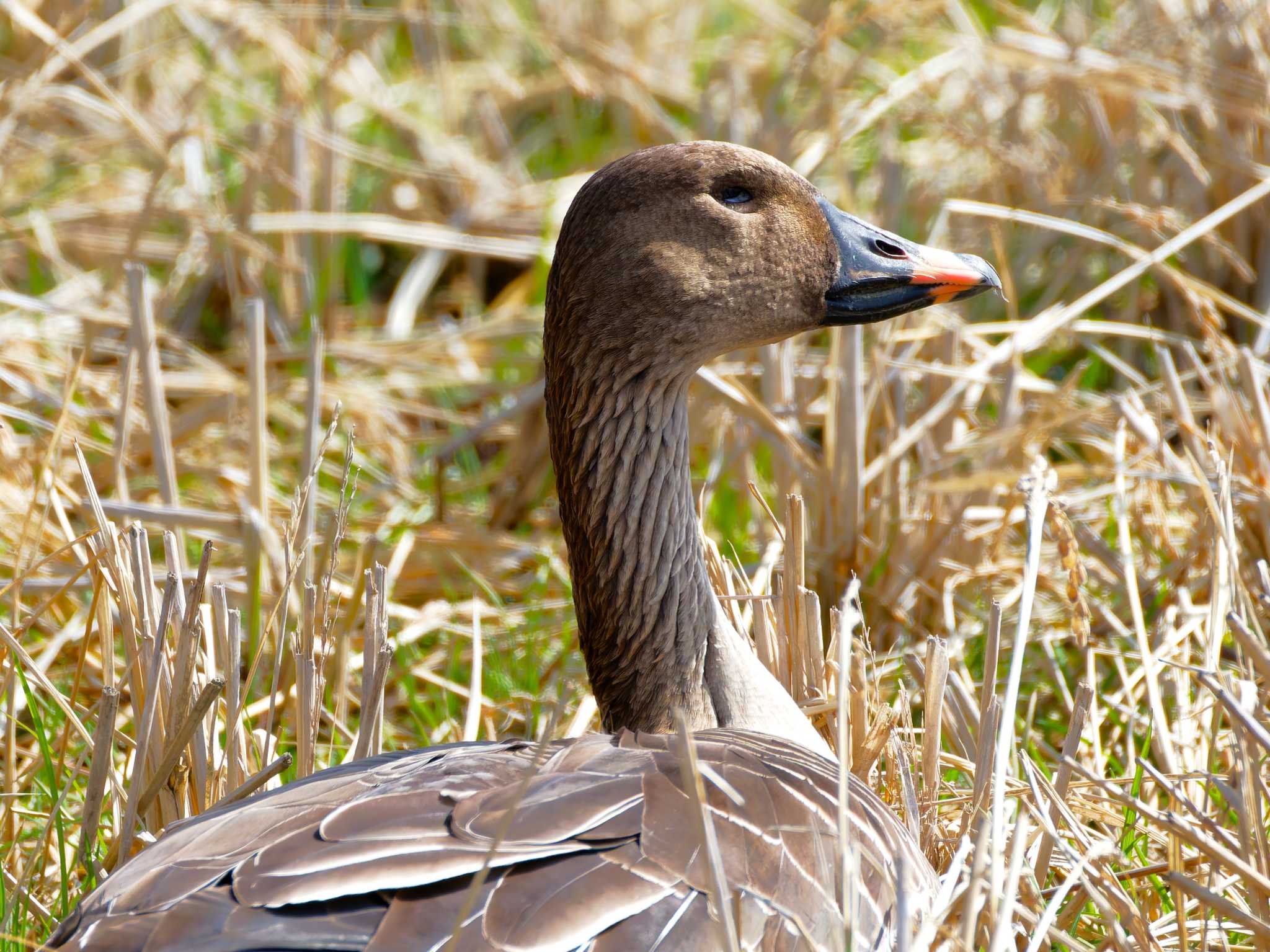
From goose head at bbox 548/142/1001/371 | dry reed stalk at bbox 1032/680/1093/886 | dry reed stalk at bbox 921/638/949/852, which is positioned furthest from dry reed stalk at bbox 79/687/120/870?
dry reed stalk at bbox 1032/680/1093/886

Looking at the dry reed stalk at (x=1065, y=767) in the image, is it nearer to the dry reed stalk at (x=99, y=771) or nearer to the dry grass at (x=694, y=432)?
the dry grass at (x=694, y=432)

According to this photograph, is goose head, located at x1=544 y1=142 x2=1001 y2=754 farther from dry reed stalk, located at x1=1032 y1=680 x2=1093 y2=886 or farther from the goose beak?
dry reed stalk, located at x1=1032 y1=680 x2=1093 y2=886

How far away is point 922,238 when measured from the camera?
17.1 feet

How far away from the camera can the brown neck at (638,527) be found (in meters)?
2.66

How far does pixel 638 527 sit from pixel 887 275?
663 mm

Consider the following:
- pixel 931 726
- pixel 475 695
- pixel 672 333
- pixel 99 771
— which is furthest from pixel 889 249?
pixel 99 771

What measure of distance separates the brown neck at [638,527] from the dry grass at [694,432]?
29 centimetres

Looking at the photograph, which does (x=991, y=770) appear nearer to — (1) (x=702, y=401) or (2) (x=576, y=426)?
(2) (x=576, y=426)

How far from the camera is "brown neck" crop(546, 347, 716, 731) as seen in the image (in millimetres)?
2658

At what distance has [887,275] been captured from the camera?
2.65 m

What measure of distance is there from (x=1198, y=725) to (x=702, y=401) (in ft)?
5.66

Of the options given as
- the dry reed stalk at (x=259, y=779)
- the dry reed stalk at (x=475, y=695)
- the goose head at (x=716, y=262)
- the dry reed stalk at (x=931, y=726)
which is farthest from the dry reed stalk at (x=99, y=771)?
the dry reed stalk at (x=931, y=726)

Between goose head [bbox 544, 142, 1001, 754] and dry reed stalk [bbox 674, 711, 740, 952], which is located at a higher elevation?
goose head [bbox 544, 142, 1001, 754]

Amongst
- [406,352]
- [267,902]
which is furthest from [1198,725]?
[406,352]
